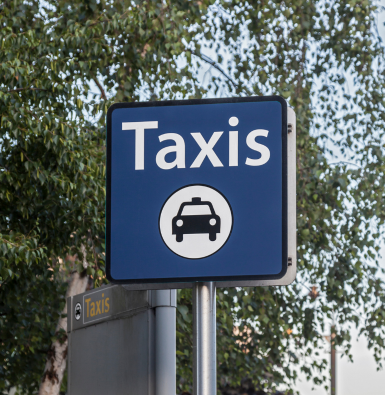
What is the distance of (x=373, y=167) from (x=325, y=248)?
106 centimetres

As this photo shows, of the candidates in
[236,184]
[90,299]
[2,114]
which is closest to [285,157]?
[236,184]

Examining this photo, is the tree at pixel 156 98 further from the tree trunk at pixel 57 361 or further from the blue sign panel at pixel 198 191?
the blue sign panel at pixel 198 191

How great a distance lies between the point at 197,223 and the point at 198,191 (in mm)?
74

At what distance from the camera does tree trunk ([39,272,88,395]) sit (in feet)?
21.3

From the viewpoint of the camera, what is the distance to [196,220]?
1.46 metres

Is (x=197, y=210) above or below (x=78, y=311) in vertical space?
above

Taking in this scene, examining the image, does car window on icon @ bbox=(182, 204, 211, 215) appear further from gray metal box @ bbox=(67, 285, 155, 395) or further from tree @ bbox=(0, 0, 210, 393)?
tree @ bbox=(0, 0, 210, 393)

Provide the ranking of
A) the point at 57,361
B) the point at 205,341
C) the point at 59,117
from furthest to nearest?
the point at 57,361
the point at 59,117
the point at 205,341

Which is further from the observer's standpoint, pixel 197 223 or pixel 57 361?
pixel 57 361

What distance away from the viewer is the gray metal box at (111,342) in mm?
1745

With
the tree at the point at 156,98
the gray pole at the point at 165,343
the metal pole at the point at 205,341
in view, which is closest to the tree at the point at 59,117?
the tree at the point at 156,98

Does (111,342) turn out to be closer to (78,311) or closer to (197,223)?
(78,311)

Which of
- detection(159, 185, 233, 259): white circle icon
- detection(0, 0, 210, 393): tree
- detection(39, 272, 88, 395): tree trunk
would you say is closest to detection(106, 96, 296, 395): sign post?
detection(159, 185, 233, 259): white circle icon

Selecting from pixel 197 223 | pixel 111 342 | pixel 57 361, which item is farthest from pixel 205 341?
pixel 57 361
